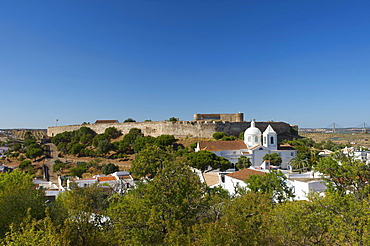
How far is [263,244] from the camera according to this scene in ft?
20.6

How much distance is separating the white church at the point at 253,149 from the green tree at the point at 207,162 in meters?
2.47

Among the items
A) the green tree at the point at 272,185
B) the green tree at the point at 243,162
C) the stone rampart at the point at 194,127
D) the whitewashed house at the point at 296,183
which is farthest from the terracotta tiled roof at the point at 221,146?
the green tree at the point at 272,185

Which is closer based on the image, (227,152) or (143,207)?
(143,207)

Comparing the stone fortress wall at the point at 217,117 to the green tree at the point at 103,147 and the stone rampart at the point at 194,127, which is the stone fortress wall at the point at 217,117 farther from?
the green tree at the point at 103,147

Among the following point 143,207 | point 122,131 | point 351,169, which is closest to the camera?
point 143,207

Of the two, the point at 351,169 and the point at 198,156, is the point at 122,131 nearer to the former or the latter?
the point at 198,156

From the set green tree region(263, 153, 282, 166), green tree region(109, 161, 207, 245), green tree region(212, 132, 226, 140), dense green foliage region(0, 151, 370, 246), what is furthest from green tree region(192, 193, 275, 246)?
green tree region(212, 132, 226, 140)

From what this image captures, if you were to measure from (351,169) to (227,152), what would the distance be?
19808 mm

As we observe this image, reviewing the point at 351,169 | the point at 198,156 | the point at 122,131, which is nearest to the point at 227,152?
the point at 198,156

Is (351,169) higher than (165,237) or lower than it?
higher

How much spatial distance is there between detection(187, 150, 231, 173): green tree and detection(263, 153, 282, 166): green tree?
15.7 feet

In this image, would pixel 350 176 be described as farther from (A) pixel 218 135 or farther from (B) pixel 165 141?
(A) pixel 218 135

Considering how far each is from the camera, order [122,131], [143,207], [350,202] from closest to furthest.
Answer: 1. [143,207]
2. [350,202]
3. [122,131]

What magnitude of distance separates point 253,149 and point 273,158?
223cm
